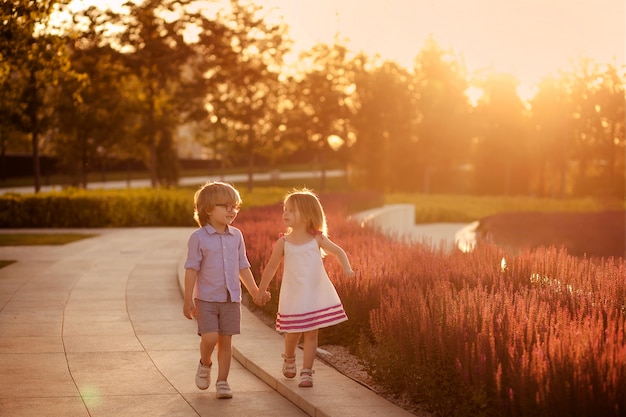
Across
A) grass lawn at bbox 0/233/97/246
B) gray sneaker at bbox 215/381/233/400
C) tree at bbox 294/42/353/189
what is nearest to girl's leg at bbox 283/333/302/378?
gray sneaker at bbox 215/381/233/400

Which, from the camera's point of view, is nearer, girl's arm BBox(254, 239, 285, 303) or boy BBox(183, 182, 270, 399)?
boy BBox(183, 182, 270, 399)

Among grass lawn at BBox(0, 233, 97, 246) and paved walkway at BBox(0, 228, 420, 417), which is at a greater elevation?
paved walkway at BBox(0, 228, 420, 417)

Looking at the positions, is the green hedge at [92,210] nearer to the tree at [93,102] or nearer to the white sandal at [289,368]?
the tree at [93,102]

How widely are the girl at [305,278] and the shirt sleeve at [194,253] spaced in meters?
0.57

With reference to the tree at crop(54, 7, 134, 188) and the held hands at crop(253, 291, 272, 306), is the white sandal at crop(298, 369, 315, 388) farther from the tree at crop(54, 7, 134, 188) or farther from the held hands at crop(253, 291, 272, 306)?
the tree at crop(54, 7, 134, 188)

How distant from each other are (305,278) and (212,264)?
2.48 feet

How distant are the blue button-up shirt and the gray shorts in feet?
0.22

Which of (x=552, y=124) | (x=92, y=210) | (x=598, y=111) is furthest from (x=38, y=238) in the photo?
(x=552, y=124)

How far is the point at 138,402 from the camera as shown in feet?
26.4

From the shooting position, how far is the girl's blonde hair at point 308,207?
812cm

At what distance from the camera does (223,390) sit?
808cm

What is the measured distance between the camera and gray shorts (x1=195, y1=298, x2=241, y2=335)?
794 cm

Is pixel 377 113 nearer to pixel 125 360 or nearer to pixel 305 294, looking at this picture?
pixel 125 360

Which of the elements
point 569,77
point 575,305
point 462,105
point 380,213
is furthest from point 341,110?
point 575,305
